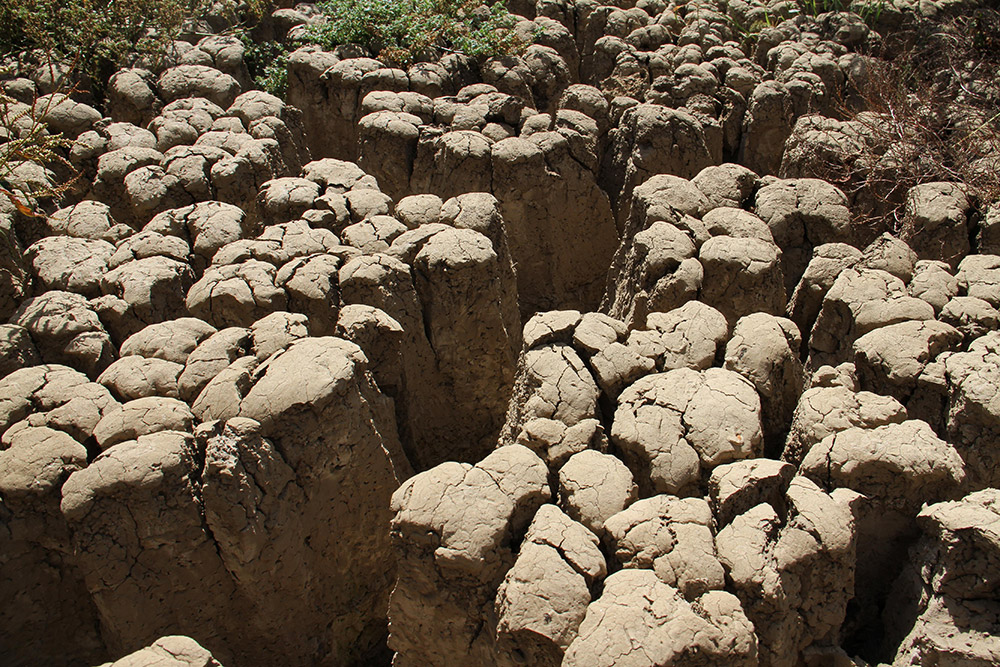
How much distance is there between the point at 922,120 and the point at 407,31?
457 centimetres

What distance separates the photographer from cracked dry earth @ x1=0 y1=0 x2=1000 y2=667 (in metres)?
2.53

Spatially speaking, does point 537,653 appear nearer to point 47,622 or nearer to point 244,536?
point 244,536

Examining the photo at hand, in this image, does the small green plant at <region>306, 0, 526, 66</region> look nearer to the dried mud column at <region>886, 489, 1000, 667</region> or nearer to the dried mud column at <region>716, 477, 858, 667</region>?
the dried mud column at <region>716, 477, 858, 667</region>

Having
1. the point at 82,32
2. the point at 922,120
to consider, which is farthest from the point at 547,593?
the point at 82,32

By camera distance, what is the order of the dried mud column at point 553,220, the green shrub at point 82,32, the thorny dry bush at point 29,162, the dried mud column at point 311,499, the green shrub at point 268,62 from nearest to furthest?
the dried mud column at point 311,499 < the thorny dry bush at point 29,162 < the dried mud column at point 553,220 < the green shrub at point 82,32 < the green shrub at point 268,62

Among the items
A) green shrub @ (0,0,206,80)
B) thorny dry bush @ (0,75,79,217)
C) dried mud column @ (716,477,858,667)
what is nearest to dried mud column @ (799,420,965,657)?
dried mud column @ (716,477,858,667)

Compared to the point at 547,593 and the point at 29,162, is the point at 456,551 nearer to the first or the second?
the point at 547,593

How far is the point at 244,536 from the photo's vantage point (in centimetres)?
283

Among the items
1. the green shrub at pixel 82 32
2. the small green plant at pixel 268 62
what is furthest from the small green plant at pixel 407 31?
the green shrub at pixel 82 32

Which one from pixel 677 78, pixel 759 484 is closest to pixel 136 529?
pixel 759 484

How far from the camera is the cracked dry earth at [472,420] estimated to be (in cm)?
253

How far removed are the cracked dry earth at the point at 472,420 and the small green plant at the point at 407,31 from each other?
164cm

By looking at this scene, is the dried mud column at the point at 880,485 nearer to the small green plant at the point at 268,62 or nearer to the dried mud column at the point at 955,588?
the dried mud column at the point at 955,588

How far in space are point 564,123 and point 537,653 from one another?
14.6 feet
